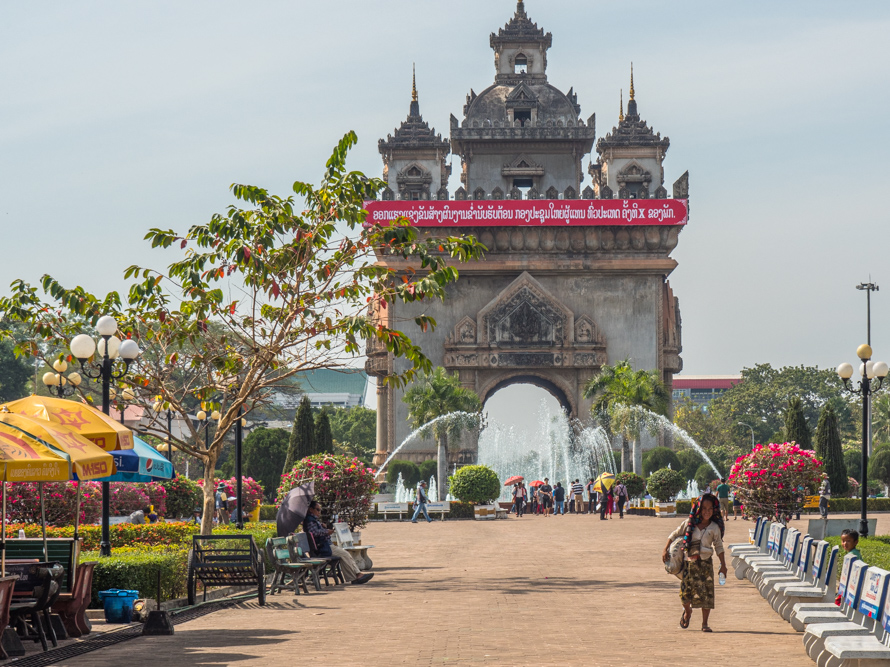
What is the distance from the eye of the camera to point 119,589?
14.6 meters

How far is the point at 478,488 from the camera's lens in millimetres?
46719

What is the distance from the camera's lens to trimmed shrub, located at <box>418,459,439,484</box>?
63.0 metres

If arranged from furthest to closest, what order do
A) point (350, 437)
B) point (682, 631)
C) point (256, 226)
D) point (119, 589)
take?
point (350, 437) < point (256, 226) < point (119, 589) < point (682, 631)

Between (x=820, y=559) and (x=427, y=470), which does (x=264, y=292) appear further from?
(x=427, y=470)

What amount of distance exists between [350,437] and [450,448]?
55463mm

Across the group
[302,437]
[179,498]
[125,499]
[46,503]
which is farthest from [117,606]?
[302,437]

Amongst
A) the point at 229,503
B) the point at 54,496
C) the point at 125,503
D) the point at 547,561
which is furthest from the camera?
the point at 229,503

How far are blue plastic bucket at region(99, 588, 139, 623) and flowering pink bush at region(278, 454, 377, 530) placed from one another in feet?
34.5

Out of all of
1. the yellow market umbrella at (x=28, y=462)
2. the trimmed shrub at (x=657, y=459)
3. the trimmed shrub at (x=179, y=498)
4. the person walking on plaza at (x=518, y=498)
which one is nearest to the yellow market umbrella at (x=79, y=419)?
the yellow market umbrella at (x=28, y=462)

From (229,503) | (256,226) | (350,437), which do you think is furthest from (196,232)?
(350,437)

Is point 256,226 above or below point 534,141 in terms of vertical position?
below

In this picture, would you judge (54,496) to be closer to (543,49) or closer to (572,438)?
(572,438)

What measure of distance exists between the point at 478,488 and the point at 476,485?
145mm

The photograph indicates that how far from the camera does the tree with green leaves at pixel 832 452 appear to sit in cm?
5006
